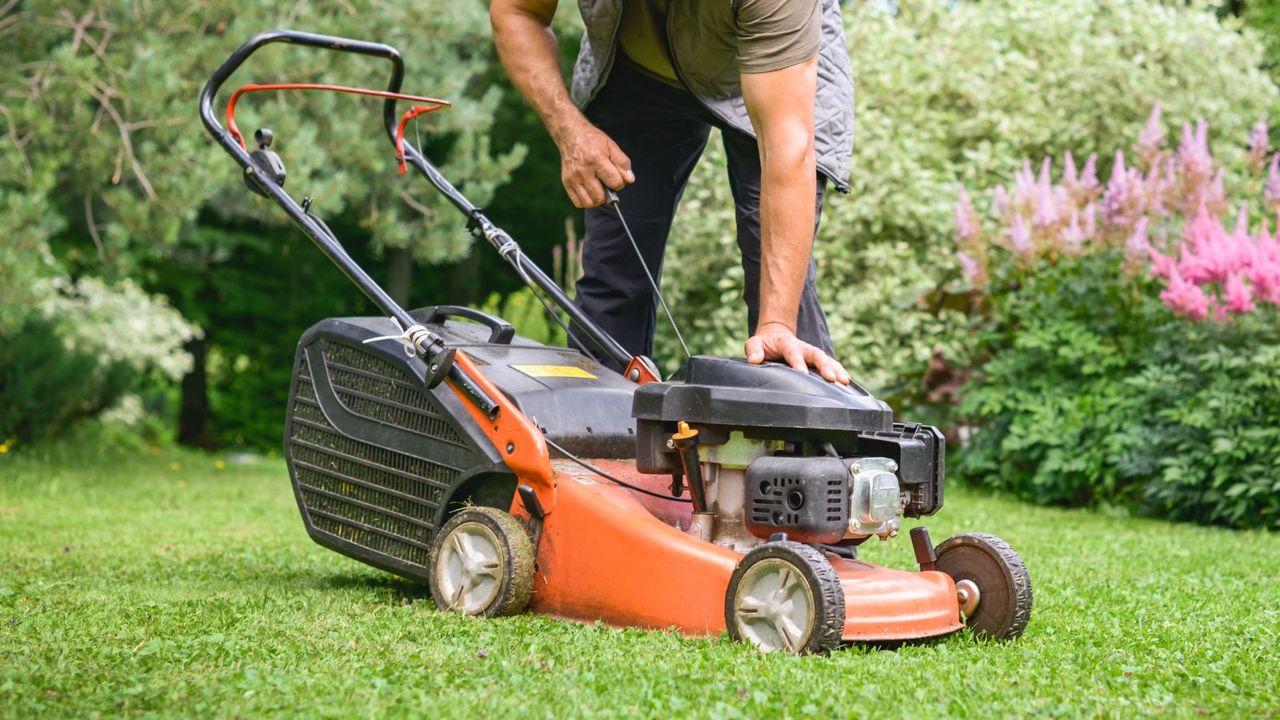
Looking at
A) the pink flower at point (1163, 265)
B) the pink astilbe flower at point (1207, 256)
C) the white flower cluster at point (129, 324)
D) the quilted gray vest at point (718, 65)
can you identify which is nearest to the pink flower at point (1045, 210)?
the pink flower at point (1163, 265)

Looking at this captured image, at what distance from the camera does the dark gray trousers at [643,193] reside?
3.28 m

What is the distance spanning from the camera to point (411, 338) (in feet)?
9.55

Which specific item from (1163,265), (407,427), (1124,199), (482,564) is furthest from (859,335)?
(482,564)

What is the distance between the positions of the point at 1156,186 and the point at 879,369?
5.97ft

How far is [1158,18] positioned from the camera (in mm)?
8406

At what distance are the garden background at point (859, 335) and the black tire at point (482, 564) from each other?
96 millimetres

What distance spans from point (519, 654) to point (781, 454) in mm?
575

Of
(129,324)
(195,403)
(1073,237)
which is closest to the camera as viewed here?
(1073,237)

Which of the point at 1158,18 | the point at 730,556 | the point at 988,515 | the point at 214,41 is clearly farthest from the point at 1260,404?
the point at 214,41

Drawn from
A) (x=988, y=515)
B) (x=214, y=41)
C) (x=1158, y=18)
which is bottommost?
(x=988, y=515)

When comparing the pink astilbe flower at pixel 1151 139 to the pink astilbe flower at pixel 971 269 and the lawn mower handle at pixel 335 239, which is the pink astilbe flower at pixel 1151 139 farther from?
the lawn mower handle at pixel 335 239

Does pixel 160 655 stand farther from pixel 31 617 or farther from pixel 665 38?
pixel 665 38

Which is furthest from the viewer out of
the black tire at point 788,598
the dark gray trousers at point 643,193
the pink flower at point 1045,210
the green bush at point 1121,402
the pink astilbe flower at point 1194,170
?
the pink flower at point 1045,210

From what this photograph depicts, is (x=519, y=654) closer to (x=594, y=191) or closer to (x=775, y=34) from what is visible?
(x=594, y=191)
